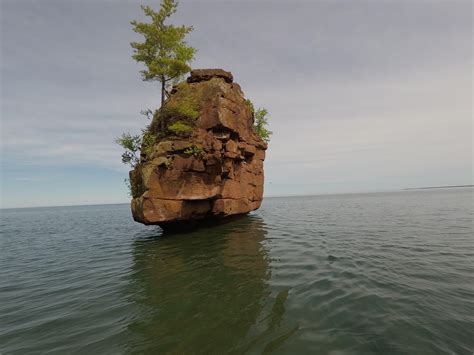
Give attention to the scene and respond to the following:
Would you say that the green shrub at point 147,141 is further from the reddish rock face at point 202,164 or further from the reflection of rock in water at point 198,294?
the reflection of rock in water at point 198,294

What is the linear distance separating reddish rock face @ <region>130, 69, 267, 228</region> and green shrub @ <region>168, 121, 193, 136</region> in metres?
0.24

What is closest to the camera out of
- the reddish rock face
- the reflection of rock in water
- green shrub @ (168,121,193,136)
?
the reflection of rock in water

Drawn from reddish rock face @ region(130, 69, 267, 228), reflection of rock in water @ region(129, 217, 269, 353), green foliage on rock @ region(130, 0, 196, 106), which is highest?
green foliage on rock @ region(130, 0, 196, 106)

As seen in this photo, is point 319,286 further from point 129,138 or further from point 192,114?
point 129,138

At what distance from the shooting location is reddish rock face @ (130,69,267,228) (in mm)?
17859

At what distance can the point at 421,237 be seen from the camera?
48.3 feet

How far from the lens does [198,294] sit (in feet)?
25.6

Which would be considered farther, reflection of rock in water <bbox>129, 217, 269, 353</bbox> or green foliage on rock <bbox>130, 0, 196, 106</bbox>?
green foliage on rock <bbox>130, 0, 196, 106</bbox>

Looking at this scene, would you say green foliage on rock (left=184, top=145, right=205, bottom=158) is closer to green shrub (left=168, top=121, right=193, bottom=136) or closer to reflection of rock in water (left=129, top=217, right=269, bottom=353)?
green shrub (left=168, top=121, right=193, bottom=136)

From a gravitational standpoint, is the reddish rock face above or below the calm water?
above

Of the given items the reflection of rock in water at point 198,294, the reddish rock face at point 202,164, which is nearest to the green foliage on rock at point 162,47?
the reddish rock face at point 202,164

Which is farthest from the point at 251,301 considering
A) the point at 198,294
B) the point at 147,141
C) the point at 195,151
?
the point at 147,141

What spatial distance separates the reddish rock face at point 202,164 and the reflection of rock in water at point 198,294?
4.43m

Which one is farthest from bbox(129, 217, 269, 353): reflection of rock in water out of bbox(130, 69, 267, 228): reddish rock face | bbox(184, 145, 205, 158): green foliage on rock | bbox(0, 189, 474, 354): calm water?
bbox(184, 145, 205, 158): green foliage on rock
